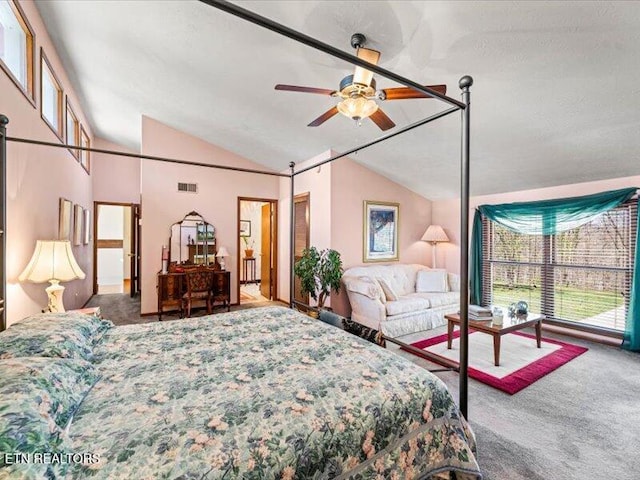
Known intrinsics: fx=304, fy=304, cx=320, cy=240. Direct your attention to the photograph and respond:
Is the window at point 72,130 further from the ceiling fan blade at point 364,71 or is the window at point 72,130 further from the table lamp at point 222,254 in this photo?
the ceiling fan blade at point 364,71

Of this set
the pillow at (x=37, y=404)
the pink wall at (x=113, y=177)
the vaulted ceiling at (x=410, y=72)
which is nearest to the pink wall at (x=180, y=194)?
the vaulted ceiling at (x=410, y=72)

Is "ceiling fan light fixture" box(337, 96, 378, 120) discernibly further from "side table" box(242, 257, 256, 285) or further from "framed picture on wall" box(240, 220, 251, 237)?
"framed picture on wall" box(240, 220, 251, 237)

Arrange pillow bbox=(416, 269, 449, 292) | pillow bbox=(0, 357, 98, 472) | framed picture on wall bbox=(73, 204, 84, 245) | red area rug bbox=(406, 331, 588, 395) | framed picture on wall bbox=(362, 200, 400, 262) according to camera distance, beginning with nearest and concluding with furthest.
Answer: pillow bbox=(0, 357, 98, 472) → red area rug bbox=(406, 331, 588, 395) → framed picture on wall bbox=(73, 204, 84, 245) → pillow bbox=(416, 269, 449, 292) → framed picture on wall bbox=(362, 200, 400, 262)

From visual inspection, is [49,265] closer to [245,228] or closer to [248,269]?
[248,269]

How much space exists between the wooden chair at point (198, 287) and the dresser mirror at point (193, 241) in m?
0.37

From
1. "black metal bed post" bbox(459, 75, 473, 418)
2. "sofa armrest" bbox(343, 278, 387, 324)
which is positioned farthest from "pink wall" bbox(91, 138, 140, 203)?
"black metal bed post" bbox(459, 75, 473, 418)

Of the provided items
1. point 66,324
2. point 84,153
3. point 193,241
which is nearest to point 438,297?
point 193,241

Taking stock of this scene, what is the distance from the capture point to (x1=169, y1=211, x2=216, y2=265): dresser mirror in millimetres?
5250

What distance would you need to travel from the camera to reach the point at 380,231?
522cm

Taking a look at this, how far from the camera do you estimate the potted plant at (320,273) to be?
427cm

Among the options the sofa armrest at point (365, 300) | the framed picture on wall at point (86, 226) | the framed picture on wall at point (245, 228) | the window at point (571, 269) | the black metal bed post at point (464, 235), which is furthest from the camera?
the framed picture on wall at point (245, 228)

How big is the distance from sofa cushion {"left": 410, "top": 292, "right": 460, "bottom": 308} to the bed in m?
3.05

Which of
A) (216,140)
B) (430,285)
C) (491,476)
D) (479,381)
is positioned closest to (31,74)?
(216,140)

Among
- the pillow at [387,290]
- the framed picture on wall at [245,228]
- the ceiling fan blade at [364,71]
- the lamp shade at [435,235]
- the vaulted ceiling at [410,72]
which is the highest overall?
A: the vaulted ceiling at [410,72]
